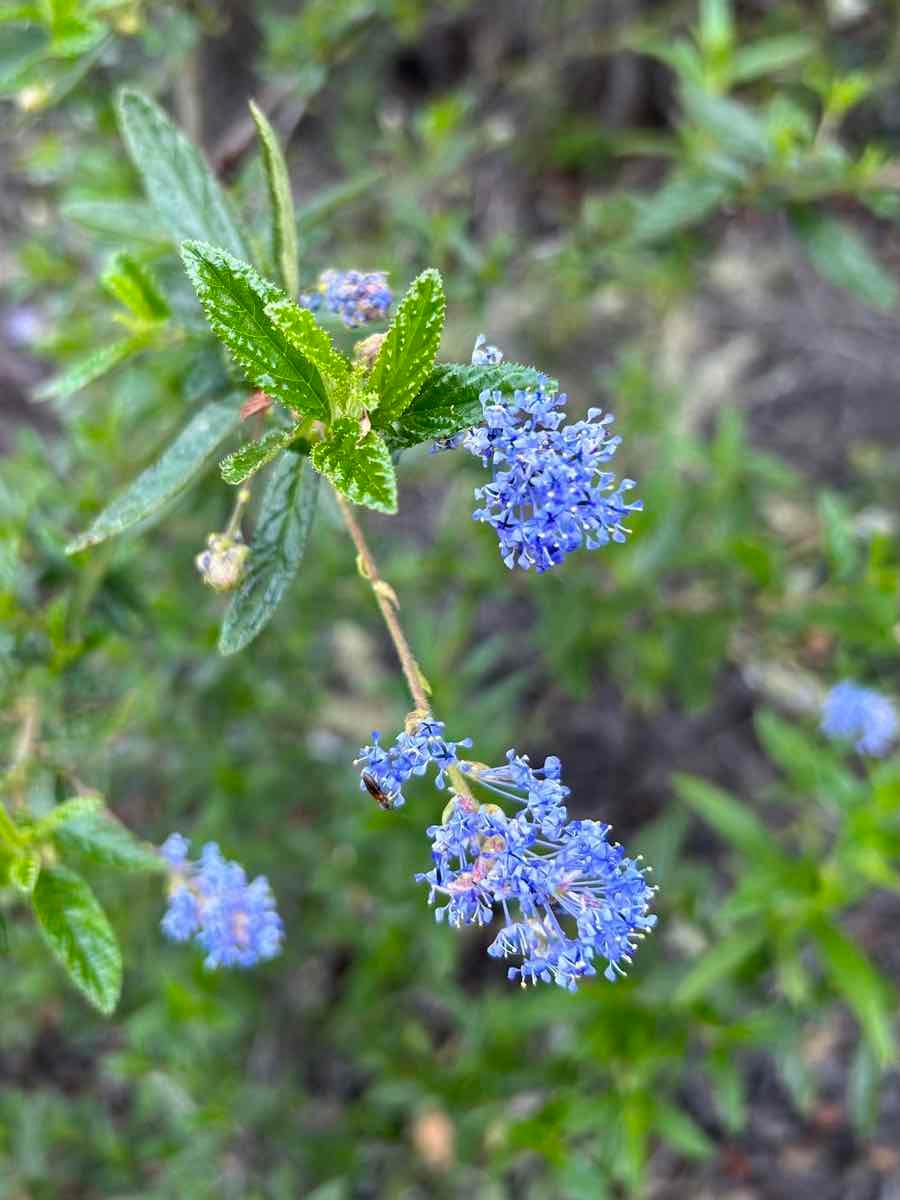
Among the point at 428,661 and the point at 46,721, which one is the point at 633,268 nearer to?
the point at 428,661

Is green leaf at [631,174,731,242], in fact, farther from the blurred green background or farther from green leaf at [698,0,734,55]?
green leaf at [698,0,734,55]

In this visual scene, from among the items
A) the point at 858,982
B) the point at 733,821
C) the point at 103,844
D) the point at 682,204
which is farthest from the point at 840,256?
the point at 103,844

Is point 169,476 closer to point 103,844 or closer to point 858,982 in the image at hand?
point 103,844

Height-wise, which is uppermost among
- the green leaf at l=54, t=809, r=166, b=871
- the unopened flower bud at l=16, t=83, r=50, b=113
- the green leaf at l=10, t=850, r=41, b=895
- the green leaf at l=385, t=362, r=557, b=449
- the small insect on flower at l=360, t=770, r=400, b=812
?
the unopened flower bud at l=16, t=83, r=50, b=113

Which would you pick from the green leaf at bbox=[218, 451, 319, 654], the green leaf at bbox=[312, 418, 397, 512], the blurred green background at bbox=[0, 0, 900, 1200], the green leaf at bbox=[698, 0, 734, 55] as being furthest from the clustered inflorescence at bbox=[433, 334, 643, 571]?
the green leaf at bbox=[698, 0, 734, 55]

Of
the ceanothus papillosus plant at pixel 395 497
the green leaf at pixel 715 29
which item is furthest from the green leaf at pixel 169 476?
the green leaf at pixel 715 29

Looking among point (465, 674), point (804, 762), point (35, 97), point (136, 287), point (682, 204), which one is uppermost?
point (35, 97)
